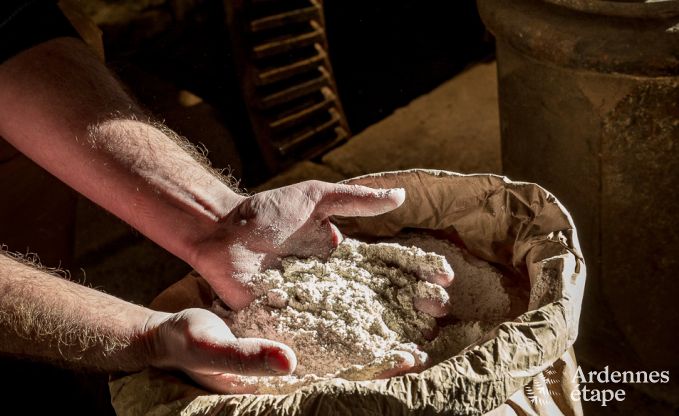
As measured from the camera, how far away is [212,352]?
4.64 ft

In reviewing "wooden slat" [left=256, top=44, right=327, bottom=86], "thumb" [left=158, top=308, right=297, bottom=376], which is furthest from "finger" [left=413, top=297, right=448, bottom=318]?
"wooden slat" [left=256, top=44, right=327, bottom=86]

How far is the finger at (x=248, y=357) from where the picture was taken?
1.38m

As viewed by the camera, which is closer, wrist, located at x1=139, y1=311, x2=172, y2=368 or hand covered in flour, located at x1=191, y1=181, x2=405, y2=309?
wrist, located at x1=139, y1=311, x2=172, y2=368

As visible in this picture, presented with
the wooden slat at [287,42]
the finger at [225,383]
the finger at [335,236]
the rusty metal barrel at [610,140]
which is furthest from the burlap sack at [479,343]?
the wooden slat at [287,42]

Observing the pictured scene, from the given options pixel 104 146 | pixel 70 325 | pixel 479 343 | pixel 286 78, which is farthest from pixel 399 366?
pixel 286 78

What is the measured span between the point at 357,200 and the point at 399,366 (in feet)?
1.32

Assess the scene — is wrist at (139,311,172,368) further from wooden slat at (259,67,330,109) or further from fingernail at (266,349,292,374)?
wooden slat at (259,67,330,109)

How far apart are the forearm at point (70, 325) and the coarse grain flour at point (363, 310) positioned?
22 centimetres

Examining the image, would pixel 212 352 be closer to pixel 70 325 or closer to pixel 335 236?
pixel 70 325

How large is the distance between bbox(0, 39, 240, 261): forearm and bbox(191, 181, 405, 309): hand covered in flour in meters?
0.07

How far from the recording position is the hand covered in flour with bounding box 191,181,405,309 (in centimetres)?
171

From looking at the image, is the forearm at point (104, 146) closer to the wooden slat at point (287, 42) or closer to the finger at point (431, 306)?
the finger at point (431, 306)

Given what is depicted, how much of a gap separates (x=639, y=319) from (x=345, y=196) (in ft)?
4.12

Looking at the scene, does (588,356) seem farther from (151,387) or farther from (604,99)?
(151,387)
